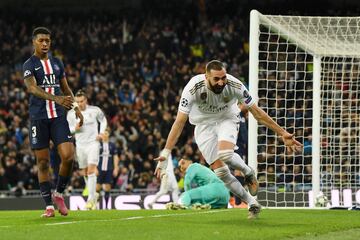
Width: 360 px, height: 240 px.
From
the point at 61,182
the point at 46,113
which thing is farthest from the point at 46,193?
the point at 46,113

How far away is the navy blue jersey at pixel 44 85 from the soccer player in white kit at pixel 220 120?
171 centimetres

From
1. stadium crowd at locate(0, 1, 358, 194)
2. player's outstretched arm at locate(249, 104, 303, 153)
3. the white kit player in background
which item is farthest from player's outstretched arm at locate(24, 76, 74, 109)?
stadium crowd at locate(0, 1, 358, 194)

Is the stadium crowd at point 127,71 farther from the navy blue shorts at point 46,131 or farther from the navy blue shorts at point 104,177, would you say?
the navy blue shorts at point 46,131

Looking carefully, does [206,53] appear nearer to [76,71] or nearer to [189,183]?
[76,71]

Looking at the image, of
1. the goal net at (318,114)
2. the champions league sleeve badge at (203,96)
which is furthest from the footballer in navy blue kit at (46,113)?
the goal net at (318,114)

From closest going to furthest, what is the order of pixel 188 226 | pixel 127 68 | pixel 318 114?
pixel 188 226 → pixel 318 114 → pixel 127 68

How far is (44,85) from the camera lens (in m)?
11.7

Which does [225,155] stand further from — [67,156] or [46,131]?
[46,131]

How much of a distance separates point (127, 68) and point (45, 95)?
21.1 metres

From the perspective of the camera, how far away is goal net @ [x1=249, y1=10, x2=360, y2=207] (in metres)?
16.2

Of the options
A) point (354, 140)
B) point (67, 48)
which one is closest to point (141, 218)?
point (354, 140)

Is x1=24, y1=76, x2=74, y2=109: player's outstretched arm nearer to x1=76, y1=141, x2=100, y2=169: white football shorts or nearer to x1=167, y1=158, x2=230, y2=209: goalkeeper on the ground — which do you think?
x1=167, y1=158, x2=230, y2=209: goalkeeper on the ground

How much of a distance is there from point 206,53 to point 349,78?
1519cm

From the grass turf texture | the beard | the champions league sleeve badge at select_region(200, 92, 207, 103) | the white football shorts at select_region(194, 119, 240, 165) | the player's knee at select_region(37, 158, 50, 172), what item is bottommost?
the grass turf texture
